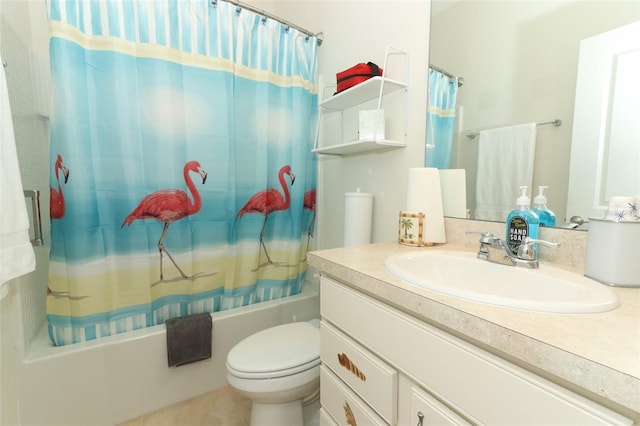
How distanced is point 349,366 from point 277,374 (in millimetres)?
380

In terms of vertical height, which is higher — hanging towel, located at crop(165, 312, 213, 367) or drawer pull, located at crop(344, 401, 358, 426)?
drawer pull, located at crop(344, 401, 358, 426)

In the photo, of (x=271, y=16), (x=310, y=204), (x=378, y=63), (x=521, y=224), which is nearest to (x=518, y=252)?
(x=521, y=224)

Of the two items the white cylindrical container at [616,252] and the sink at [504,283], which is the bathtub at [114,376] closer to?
the sink at [504,283]

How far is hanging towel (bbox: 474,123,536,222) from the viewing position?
0.91 m

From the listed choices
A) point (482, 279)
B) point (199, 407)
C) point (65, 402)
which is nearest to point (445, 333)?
point (482, 279)

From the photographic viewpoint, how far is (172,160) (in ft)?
4.59

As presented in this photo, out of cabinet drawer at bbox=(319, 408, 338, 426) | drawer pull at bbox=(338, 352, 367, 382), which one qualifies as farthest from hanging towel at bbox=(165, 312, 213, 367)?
drawer pull at bbox=(338, 352, 367, 382)

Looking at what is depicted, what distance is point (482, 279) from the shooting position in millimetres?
825

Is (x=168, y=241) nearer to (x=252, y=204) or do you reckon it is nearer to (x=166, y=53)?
(x=252, y=204)

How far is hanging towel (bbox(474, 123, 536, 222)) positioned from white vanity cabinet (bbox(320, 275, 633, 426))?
577mm

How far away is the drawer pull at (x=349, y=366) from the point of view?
760 millimetres

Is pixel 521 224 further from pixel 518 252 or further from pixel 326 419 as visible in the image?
pixel 326 419

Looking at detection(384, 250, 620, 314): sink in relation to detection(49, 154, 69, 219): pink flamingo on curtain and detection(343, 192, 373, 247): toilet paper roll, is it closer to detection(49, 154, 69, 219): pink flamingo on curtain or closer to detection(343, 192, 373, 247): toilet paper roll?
detection(343, 192, 373, 247): toilet paper roll

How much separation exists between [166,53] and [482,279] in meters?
1.57
